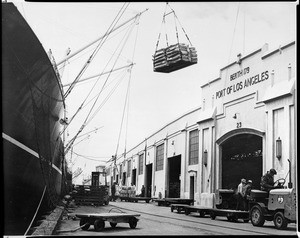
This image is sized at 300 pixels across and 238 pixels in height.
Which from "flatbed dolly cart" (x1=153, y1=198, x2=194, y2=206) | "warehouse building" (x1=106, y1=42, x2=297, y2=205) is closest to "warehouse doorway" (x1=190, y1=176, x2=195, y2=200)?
"warehouse building" (x1=106, y1=42, x2=297, y2=205)

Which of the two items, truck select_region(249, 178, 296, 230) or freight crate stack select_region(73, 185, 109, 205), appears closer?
truck select_region(249, 178, 296, 230)

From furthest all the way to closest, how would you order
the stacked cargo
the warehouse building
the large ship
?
the warehouse building < the stacked cargo < the large ship

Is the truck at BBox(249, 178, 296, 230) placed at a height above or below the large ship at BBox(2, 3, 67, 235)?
below

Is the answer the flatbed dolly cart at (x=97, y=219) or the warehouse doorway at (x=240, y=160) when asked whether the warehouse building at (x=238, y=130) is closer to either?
the warehouse doorway at (x=240, y=160)

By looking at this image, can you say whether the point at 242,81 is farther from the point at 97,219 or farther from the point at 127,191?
the point at 127,191

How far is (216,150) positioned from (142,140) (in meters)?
20.6

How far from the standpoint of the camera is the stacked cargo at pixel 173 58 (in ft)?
37.5

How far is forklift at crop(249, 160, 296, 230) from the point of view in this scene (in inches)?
459

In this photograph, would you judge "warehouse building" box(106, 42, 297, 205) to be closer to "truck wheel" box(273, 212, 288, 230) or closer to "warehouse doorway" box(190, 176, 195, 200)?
"warehouse doorway" box(190, 176, 195, 200)

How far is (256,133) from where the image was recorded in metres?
19.8

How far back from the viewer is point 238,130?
2138cm

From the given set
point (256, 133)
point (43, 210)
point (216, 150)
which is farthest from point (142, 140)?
point (43, 210)

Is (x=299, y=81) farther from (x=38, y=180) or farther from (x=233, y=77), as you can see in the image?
(x=233, y=77)

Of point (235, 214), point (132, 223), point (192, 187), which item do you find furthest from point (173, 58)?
point (192, 187)
